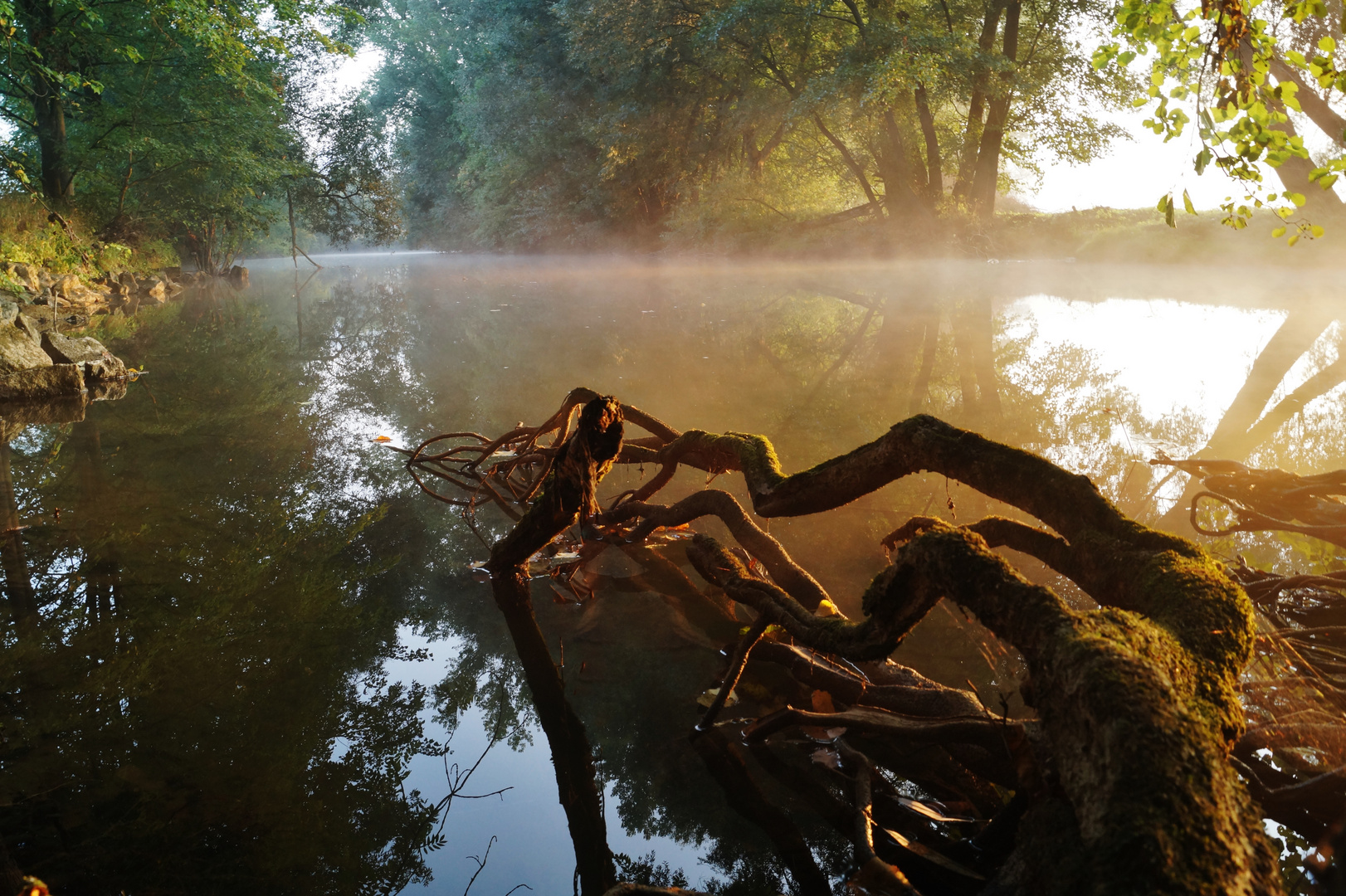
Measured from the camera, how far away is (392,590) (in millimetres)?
4707

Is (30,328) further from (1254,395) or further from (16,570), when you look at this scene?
(1254,395)

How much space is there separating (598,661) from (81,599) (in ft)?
10.3

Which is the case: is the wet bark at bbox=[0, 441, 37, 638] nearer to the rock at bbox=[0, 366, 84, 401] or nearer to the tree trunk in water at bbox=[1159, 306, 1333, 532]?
the rock at bbox=[0, 366, 84, 401]

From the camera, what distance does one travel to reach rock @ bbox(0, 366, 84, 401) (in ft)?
31.9

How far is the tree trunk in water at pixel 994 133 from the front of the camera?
2262 cm

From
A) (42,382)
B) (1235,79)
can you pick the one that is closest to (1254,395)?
(1235,79)

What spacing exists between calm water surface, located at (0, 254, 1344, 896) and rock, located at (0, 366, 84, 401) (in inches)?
34.4

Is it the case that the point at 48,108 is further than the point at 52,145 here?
No

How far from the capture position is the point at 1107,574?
93.0 inches

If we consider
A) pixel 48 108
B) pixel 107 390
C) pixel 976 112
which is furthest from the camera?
pixel 976 112

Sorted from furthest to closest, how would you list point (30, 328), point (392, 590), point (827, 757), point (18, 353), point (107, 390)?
point (30, 328), point (107, 390), point (18, 353), point (392, 590), point (827, 757)

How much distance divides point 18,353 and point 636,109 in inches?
887

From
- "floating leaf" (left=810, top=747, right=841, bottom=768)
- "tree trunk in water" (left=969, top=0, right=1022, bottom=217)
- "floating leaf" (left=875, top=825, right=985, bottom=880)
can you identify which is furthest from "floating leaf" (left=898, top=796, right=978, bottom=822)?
"tree trunk in water" (left=969, top=0, right=1022, bottom=217)

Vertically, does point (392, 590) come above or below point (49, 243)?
below
